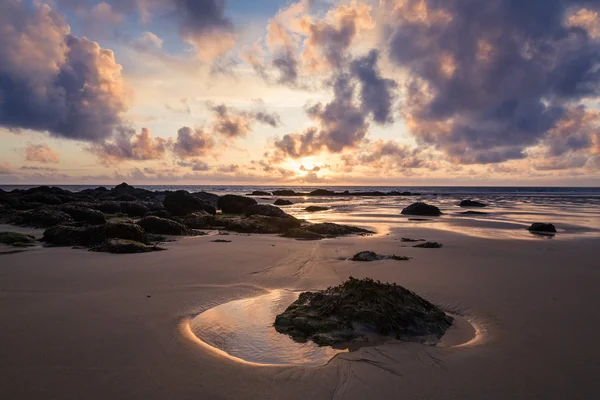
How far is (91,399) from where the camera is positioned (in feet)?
8.68

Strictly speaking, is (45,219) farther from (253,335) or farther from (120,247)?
(253,335)

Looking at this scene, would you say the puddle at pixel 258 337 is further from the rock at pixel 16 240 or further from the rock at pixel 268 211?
the rock at pixel 268 211

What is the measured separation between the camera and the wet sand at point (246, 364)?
290 centimetres

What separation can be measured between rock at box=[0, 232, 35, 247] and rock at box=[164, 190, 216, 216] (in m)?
10.8

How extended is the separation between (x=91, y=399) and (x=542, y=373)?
12.0ft

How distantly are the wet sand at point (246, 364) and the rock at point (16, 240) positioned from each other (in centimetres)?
180

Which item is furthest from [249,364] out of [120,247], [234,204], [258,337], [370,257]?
[234,204]

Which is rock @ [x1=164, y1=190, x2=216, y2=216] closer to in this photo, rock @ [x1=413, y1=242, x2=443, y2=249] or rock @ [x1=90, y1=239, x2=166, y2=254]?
rock @ [x1=90, y1=239, x2=166, y2=254]

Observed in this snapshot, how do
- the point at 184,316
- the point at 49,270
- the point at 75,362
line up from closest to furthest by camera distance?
the point at 75,362, the point at 184,316, the point at 49,270

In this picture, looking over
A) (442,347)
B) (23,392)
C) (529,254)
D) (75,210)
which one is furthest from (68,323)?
(75,210)

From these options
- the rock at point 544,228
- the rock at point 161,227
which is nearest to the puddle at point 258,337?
the rock at point 161,227

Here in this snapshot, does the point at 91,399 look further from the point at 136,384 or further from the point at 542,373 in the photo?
the point at 542,373

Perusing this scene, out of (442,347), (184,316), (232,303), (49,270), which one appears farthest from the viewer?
(49,270)

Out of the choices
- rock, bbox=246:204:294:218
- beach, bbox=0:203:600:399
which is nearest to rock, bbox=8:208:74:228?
beach, bbox=0:203:600:399
